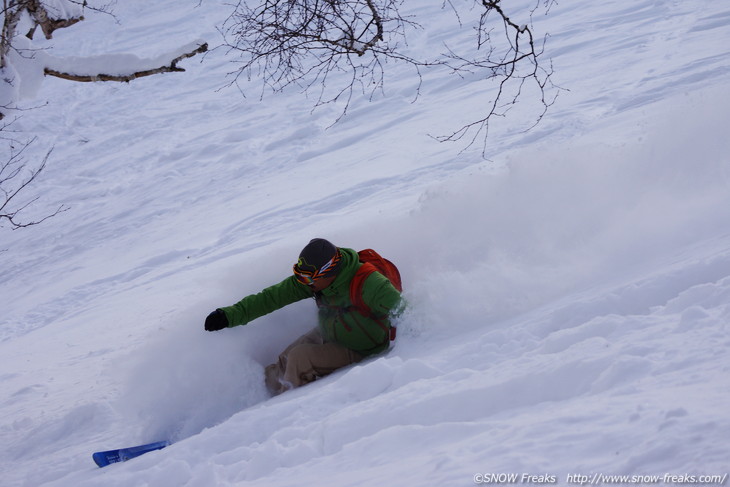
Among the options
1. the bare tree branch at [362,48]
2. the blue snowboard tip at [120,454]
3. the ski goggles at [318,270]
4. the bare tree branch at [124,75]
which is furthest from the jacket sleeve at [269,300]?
the bare tree branch at [124,75]

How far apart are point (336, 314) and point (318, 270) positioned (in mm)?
399

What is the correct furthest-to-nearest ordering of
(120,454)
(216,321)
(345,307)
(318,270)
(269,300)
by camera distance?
1. (269,300)
2. (216,321)
3. (345,307)
4. (318,270)
5. (120,454)

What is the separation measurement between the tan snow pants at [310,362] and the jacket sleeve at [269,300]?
0.35 metres

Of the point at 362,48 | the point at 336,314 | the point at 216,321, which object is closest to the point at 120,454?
the point at 216,321

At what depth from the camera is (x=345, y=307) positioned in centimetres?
434

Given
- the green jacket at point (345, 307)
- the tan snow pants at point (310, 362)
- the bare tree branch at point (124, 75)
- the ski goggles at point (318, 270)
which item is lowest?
the tan snow pants at point (310, 362)

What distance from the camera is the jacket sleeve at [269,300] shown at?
4527 millimetres

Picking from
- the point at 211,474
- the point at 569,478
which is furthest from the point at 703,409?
the point at 211,474

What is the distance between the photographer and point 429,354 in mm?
3693

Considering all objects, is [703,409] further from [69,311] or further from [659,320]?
[69,311]

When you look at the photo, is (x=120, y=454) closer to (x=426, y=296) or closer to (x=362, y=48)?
(x=426, y=296)

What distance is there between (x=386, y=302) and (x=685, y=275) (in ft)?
5.80

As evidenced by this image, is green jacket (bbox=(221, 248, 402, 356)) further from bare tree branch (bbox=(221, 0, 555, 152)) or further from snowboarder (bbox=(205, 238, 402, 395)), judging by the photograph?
bare tree branch (bbox=(221, 0, 555, 152))

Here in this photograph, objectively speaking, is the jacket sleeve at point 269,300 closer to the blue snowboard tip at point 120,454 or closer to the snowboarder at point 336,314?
the snowboarder at point 336,314
